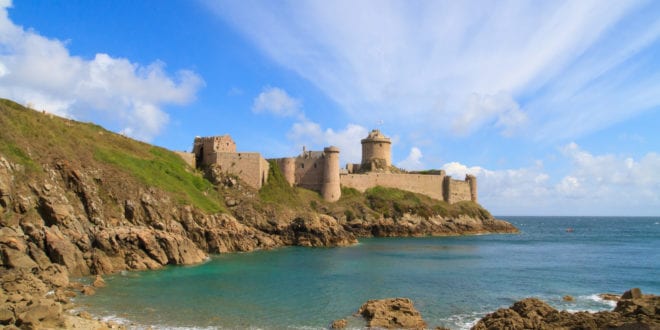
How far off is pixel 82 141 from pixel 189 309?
75.4 ft

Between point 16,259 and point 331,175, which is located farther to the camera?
point 331,175

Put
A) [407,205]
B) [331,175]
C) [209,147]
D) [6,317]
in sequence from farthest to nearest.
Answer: [407,205]
[331,175]
[209,147]
[6,317]

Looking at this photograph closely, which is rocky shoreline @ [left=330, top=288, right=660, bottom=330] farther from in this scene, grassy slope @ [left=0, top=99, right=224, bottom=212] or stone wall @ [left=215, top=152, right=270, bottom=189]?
stone wall @ [left=215, top=152, right=270, bottom=189]

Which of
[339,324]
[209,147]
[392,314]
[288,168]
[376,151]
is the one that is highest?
[376,151]

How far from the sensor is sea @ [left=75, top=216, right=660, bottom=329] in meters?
18.2

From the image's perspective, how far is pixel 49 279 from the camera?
20922mm

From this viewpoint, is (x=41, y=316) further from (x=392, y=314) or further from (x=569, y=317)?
(x=569, y=317)

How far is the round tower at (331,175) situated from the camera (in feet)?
191

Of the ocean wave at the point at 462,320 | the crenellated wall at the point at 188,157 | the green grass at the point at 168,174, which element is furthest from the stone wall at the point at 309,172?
the ocean wave at the point at 462,320

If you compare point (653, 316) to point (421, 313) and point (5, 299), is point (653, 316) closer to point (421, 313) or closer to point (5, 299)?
point (421, 313)

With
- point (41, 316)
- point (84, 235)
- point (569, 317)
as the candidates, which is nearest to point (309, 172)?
point (84, 235)

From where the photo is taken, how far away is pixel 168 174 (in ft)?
138

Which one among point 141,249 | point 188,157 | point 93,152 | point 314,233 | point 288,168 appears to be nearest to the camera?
point 141,249

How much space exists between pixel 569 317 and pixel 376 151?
177 feet
